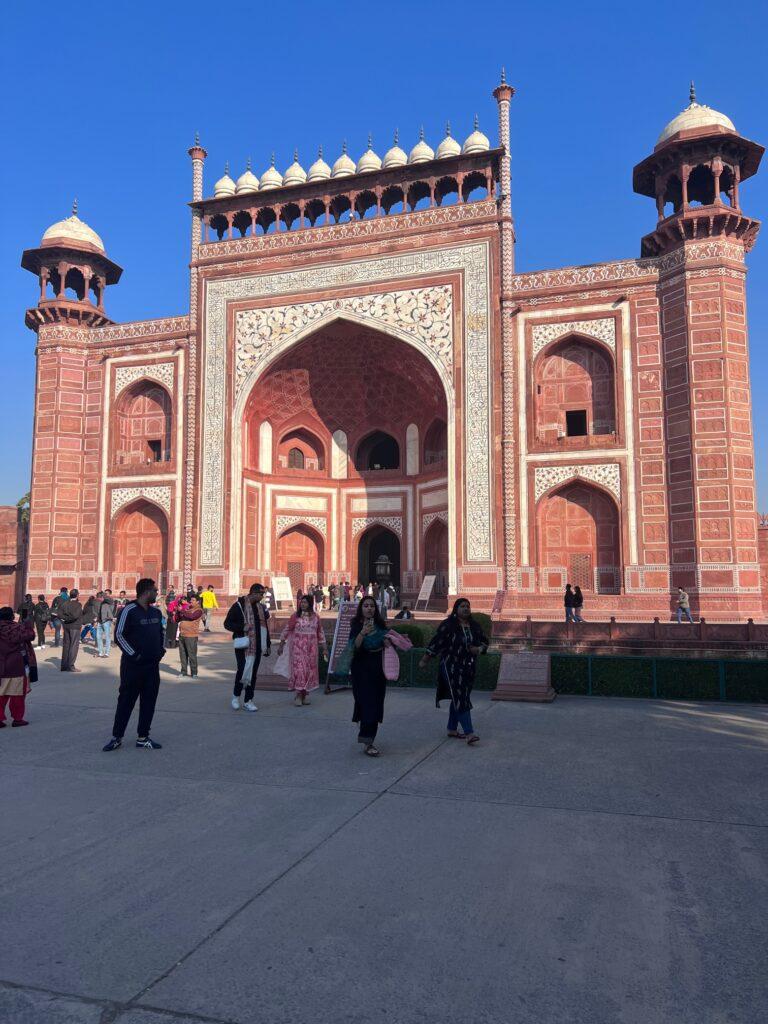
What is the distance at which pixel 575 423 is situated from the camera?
21.3m

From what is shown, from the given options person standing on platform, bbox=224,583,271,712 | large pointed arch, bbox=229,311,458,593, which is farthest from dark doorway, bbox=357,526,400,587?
person standing on platform, bbox=224,583,271,712

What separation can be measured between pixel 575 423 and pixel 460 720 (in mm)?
16558

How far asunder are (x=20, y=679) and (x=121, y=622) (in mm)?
1653

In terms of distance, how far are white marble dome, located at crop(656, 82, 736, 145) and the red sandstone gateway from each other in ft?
0.24

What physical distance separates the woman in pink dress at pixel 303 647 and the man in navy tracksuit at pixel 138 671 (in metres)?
2.35

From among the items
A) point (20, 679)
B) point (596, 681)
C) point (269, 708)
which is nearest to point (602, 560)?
point (596, 681)

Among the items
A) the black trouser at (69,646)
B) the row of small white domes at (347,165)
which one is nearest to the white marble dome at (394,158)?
the row of small white domes at (347,165)

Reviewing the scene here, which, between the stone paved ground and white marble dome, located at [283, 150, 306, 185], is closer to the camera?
the stone paved ground

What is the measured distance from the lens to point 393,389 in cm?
2617

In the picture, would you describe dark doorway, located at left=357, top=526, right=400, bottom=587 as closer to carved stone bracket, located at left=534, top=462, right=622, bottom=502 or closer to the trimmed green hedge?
carved stone bracket, located at left=534, top=462, right=622, bottom=502

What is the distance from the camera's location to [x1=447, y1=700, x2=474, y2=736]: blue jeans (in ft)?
20.0

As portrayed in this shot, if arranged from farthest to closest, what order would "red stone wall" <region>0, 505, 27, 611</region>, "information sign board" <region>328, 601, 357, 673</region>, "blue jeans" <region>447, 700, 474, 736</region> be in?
"red stone wall" <region>0, 505, 27, 611</region>
"information sign board" <region>328, 601, 357, 673</region>
"blue jeans" <region>447, 700, 474, 736</region>

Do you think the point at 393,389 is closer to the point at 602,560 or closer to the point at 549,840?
the point at 602,560

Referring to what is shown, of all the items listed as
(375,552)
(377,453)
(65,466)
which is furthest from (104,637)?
(377,453)
